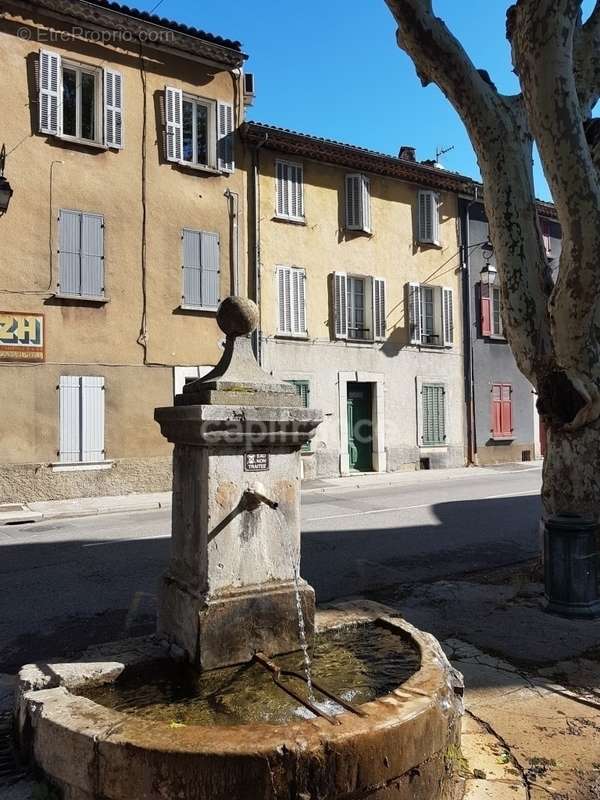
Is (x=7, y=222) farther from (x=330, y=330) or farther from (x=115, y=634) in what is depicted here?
(x=115, y=634)

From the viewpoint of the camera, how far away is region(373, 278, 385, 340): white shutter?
57.9 feet

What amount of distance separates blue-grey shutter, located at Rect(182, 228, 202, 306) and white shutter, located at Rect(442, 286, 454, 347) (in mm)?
7953

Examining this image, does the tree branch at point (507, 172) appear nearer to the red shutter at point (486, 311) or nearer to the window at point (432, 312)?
the window at point (432, 312)

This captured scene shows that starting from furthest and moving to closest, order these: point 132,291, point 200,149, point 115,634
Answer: point 200,149, point 132,291, point 115,634

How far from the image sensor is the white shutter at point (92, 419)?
13.2 meters

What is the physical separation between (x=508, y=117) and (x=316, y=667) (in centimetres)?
516

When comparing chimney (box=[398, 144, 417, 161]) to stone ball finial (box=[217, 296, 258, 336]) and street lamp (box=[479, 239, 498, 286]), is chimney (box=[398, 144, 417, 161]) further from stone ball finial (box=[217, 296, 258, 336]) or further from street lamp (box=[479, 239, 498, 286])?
stone ball finial (box=[217, 296, 258, 336])

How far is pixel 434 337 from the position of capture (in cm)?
1900

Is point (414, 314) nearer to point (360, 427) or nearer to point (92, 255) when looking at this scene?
point (360, 427)

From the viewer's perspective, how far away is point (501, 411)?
20.0 metres

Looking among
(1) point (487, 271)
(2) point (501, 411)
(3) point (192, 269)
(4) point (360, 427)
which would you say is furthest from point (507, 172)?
(2) point (501, 411)

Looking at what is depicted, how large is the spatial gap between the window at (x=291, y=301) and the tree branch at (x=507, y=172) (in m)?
10.2

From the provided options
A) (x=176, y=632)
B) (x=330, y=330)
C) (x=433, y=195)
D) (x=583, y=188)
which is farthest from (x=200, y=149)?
(x=176, y=632)

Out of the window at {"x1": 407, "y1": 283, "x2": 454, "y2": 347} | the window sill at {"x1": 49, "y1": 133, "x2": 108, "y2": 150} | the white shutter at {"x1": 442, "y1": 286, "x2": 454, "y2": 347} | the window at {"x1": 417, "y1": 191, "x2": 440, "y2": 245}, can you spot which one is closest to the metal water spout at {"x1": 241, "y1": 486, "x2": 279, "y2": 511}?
the window sill at {"x1": 49, "y1": 133, "x2": 108, "y2": 150}
